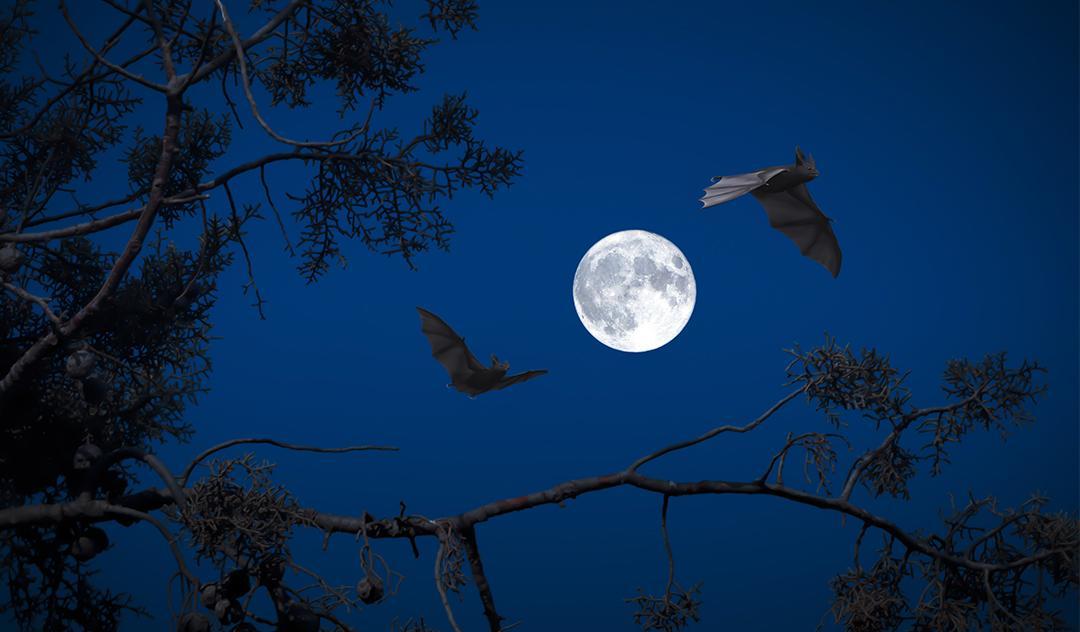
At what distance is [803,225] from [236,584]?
287cm

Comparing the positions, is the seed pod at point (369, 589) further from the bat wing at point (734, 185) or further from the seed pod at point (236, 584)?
the bat wing at point (734, 185)

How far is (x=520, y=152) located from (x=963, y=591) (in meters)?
2.54

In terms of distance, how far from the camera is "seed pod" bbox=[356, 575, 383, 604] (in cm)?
261

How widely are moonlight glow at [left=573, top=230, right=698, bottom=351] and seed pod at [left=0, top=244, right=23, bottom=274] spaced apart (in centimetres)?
307

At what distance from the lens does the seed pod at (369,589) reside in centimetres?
261

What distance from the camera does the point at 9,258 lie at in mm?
3480

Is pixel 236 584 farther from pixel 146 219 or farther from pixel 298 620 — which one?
pixel 146 219

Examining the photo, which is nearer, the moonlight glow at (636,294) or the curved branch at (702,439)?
the curved branch at (702,439)

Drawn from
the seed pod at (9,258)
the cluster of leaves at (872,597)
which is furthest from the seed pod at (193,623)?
the cluster of leaves at (872,597)

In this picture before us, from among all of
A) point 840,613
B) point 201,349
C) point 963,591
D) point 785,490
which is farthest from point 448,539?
point 201,349

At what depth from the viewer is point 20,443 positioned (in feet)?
13.1

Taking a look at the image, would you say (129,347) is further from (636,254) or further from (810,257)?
(810,257)

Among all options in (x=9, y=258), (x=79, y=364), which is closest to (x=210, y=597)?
(x=79, y=364)

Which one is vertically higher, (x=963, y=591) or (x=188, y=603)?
(x=963, y=591)
